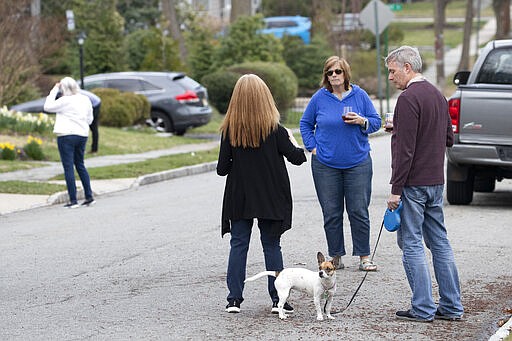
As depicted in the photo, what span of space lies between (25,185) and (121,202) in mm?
2033

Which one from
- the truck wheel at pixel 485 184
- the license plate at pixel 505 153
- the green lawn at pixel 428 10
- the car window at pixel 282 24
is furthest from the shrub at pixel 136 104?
→ the green lawn at pixel 428 10

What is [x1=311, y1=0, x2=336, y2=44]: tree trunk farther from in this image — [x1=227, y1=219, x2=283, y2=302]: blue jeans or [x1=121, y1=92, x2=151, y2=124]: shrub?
[x1=227, y1=219, x2=283, y2=302]: blue jeans

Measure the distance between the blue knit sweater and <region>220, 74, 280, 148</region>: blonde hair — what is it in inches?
63.3

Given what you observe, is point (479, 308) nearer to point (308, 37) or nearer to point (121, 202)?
point (121, 202)

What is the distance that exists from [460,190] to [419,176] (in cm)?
669

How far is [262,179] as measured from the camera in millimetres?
8008

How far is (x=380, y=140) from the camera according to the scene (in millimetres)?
27250

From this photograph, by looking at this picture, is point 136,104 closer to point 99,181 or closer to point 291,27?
point 99,181

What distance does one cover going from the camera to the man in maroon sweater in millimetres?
7527

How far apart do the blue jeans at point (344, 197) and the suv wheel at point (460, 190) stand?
178 inches

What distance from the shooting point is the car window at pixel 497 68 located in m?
14.1

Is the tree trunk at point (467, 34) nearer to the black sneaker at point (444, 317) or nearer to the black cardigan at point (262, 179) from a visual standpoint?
the black cardigan at point (262, 179)

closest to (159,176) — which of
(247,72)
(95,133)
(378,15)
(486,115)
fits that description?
(95,133)

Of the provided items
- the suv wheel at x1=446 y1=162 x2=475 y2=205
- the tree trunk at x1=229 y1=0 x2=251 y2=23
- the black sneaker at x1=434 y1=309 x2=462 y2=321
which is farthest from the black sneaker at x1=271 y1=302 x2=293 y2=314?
the tree trunk at x1=229 y1=0 x2=251 y2=23
